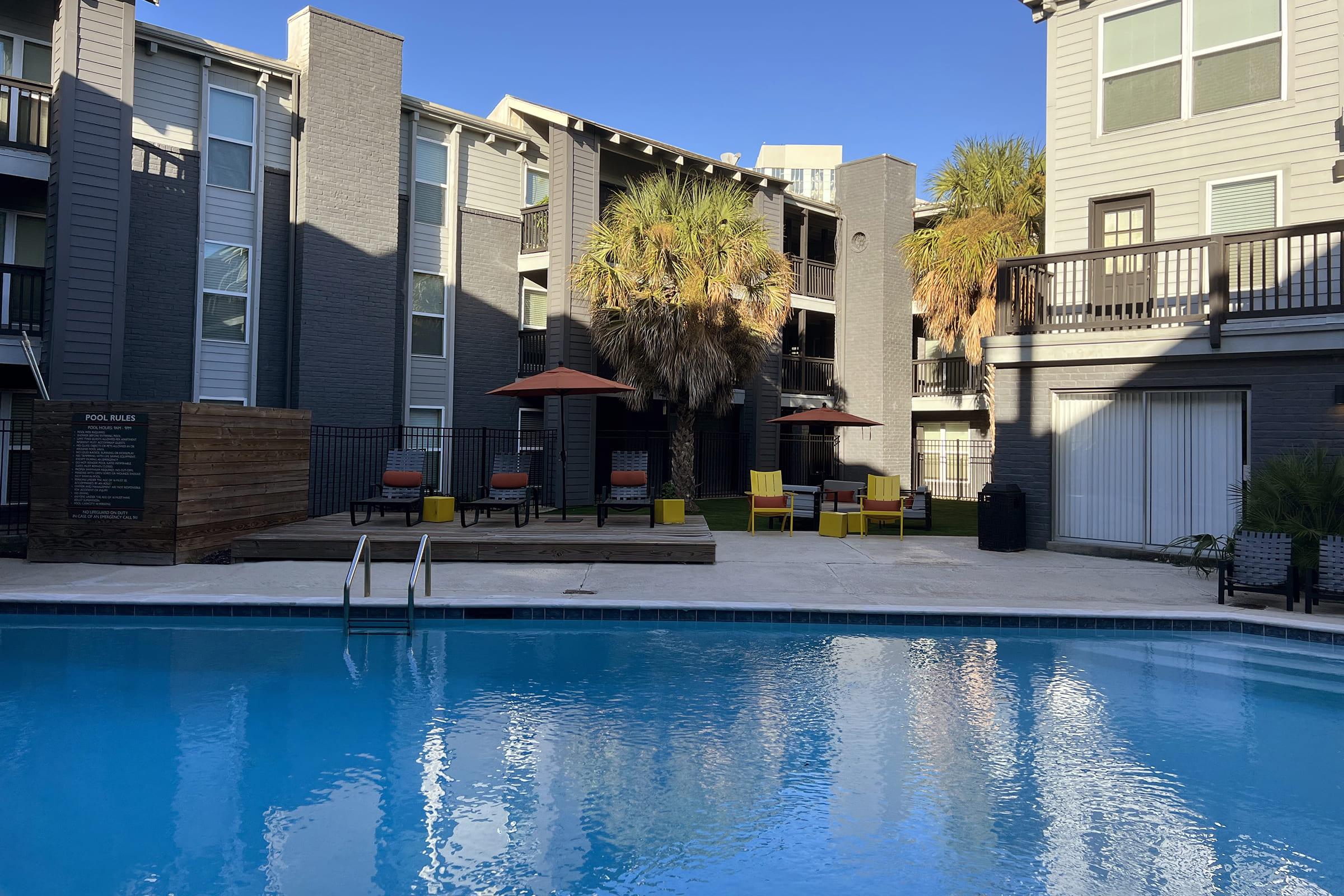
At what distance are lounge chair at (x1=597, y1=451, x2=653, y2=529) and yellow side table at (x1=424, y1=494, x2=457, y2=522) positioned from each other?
231cm

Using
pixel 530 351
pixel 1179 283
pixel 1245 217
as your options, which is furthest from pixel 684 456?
pixel 1245 217

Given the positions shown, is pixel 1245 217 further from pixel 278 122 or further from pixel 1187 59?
pixel 278 122

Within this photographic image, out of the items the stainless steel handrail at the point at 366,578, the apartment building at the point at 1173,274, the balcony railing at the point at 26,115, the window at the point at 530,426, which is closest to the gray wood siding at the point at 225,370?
the balcony railing at the point at 26,115

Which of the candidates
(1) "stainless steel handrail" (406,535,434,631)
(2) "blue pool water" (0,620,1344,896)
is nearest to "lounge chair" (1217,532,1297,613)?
(2) "blue pool water" (0,620,1344,896)

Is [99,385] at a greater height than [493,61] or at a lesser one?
lesser

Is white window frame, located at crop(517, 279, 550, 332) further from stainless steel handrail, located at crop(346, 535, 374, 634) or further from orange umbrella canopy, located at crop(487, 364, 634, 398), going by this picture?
stainless steel handrail, located at crop(346, 535, 374, 634)

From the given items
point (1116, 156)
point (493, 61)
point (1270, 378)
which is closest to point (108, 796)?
point (1270, 378)

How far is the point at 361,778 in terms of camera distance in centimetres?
491

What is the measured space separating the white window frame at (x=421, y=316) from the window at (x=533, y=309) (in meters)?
2.04

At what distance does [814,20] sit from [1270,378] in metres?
21.1

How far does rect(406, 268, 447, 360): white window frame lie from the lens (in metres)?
18.6

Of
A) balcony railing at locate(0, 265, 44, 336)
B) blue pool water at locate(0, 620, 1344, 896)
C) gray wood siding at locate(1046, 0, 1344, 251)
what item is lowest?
blue pool water at locate(0, 620, 1344, 896)

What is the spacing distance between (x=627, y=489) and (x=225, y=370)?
7971 mm

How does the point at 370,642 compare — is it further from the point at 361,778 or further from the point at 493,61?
the point at 493,61
